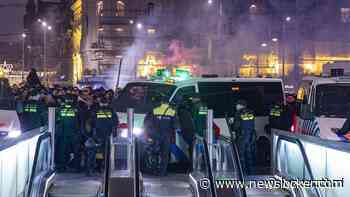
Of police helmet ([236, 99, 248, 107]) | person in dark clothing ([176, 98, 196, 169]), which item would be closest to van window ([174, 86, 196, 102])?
person in dark clothing ([176, 98, 196, 169])

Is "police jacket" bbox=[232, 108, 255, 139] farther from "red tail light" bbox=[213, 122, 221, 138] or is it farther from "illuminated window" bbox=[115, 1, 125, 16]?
"illuminated window" bbox=[115, 1, 125, 16]

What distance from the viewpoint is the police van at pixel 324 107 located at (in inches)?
416

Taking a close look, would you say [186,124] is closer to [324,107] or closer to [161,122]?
[161,122]

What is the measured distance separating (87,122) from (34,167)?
3.51m

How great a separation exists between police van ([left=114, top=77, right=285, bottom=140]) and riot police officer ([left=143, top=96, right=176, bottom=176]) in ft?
2.42

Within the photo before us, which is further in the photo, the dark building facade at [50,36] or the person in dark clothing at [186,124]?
the dark building facade at [50,36]

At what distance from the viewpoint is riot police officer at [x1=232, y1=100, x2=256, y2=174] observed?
10.0 metres

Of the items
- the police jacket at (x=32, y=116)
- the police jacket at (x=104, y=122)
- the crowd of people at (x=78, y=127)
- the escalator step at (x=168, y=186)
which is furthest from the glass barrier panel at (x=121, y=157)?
the police jacket at (x=32, y=116)

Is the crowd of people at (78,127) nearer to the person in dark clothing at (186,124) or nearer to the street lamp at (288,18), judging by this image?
the person in dark clothing at (186,124)

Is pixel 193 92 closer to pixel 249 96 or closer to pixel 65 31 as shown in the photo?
pixel 249 96

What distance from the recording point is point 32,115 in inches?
439

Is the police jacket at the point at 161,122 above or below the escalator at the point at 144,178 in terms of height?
above

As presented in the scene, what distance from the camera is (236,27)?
4338 centimetres

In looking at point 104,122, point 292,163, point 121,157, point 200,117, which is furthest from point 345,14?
point 121,157
